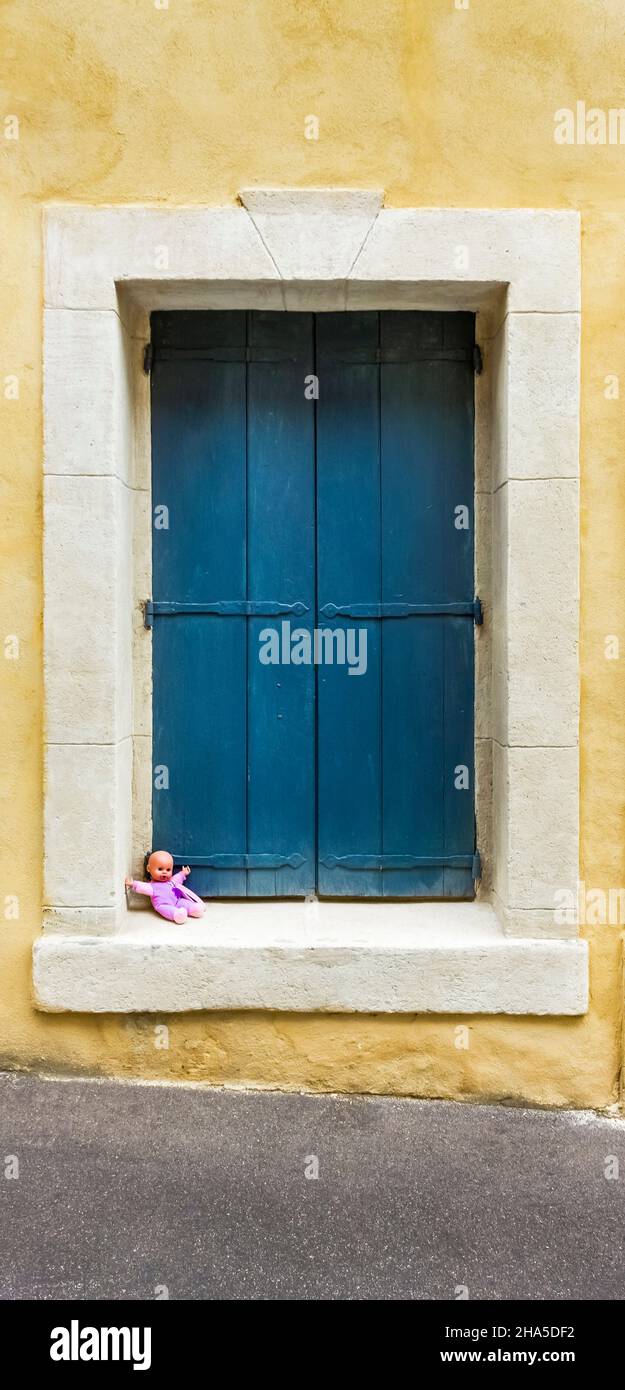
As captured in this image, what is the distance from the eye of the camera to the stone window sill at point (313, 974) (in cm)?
296

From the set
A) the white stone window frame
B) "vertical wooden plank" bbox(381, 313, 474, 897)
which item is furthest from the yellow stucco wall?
"vertical wooden plank" bbox(381, 313, 474, 897)

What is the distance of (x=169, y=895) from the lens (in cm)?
316

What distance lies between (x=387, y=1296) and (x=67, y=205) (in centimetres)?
341

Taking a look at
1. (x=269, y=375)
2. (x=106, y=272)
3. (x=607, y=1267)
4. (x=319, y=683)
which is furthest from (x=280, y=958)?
(x=106, y=272)

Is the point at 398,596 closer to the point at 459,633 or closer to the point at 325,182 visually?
the point at 459,633

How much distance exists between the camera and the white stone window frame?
9.66 ft

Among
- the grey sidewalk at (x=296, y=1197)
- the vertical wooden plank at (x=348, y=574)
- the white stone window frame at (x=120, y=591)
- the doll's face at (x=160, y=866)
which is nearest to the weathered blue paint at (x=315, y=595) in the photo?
the vertical wooden plank at (x=348, y=574)

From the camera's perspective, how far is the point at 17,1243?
232 cm

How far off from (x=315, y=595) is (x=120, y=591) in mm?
704

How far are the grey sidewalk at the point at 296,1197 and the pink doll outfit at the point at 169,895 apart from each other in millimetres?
603

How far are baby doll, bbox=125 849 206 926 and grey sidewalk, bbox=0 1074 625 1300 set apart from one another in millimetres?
600

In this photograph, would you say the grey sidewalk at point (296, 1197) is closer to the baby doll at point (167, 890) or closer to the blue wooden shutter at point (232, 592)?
the baby doll at point (167, 890)

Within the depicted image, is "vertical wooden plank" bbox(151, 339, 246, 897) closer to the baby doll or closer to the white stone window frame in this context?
the baby doll

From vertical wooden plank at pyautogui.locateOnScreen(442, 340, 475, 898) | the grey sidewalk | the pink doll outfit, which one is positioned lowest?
the grey sidewalk
